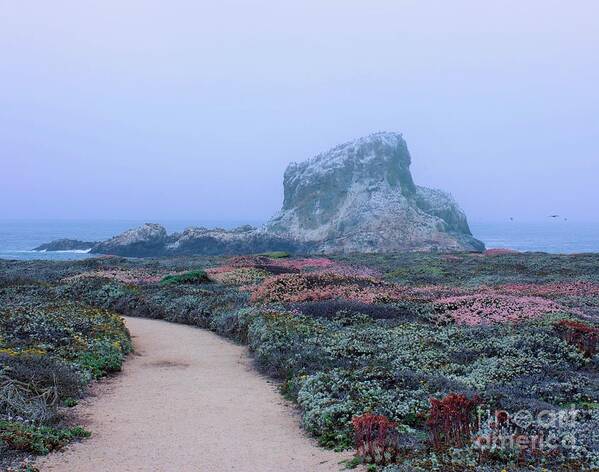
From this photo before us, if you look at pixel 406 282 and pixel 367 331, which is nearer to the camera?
pixel 367 331

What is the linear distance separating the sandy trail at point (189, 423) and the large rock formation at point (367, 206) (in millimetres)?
72940

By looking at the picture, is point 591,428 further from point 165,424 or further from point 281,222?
point 281,222

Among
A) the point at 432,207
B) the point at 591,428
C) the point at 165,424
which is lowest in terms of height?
the point at 165,424

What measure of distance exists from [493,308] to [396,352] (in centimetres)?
714

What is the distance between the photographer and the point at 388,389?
1104cm

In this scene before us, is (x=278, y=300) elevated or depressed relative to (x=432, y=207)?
depressed

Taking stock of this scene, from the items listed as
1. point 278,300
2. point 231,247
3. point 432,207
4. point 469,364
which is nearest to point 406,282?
point 278,300

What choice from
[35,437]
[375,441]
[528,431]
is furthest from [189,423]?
[528,431]

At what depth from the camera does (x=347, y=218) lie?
97.4 meters

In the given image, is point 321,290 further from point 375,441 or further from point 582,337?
point 375,441

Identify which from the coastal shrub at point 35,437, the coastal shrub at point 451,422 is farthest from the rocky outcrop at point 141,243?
the coastal shrub at point 451,422

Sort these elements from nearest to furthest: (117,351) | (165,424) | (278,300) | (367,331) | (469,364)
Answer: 1. (165,424)
2. (469,364)
3. (117,351)
4. (367,331)
5. (278,300)

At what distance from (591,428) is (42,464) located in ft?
25.2

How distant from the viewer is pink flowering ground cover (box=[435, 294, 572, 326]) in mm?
18375
